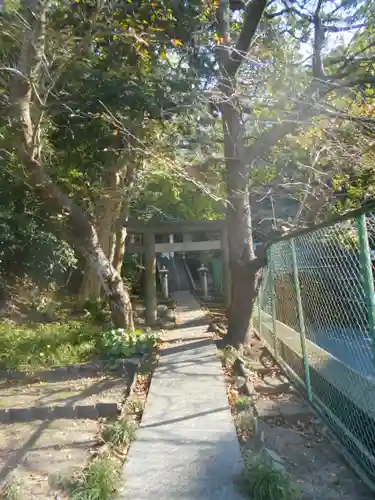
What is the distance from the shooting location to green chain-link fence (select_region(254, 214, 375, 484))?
340cm

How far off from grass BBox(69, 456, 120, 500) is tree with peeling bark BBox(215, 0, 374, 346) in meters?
4.15

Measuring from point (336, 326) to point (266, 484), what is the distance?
2.04 m

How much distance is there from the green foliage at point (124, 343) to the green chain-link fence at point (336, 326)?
224 cm

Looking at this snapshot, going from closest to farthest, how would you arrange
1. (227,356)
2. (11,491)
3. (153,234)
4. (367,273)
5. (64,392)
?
(367,273), (11,491), (64,392), (227,356), (153,234)

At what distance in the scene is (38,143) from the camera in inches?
285

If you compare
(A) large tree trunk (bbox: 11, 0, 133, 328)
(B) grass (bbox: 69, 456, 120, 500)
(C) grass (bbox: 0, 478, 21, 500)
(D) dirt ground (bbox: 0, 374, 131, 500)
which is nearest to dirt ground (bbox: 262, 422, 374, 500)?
(B) grass (bbox: 69, 456, 120, 500)

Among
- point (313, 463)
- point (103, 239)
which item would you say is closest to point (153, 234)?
point (103, 239)

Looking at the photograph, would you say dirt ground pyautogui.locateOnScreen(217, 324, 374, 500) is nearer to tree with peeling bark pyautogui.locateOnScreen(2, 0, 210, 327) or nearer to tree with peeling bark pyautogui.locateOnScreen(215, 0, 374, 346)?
tree with peeling bark pyautogui.locateOnScreen(215, 0, 374, 346)

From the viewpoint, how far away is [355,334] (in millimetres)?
3891

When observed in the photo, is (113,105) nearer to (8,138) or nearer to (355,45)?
(8,138)

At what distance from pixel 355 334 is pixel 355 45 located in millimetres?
5553

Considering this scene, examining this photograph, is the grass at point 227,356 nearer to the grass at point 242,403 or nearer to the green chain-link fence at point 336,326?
the green chain-link fence at point 336,326

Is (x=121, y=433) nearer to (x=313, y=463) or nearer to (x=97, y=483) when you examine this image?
(x=97, y=483)

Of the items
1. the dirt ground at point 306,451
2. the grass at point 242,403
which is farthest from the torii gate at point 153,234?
the grass at point 242,403
